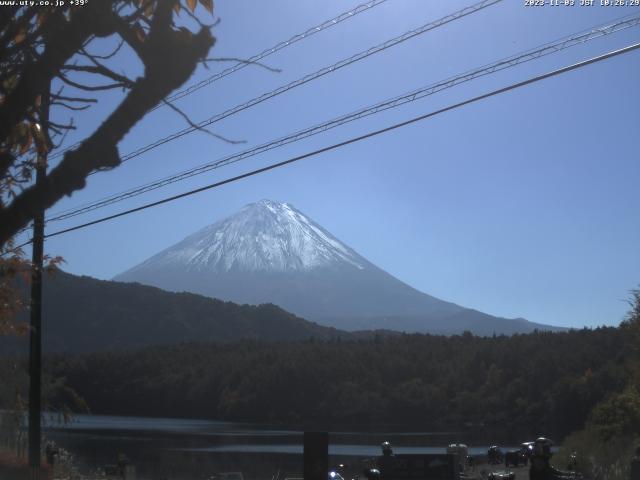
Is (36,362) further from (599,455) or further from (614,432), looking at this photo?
(614,432)

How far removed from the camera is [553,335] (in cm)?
9275

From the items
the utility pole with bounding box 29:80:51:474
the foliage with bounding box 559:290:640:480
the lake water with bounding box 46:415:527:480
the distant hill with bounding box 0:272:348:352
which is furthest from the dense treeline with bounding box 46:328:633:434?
the utility pole with bounding box 29:80:51:474

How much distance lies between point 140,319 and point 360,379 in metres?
45.2

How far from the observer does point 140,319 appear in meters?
129

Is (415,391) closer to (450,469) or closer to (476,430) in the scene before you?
(476,430)

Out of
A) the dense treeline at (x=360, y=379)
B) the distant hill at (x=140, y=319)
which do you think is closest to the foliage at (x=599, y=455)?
the dense treeline at (x=360, y=379)

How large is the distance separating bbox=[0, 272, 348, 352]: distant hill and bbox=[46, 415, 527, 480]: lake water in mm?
31147

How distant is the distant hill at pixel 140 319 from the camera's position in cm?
11350

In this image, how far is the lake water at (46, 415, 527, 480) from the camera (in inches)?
1634

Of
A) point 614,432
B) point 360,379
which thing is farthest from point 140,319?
point 614,432

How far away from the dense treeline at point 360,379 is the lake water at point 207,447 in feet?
24.6

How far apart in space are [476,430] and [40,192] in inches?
3020

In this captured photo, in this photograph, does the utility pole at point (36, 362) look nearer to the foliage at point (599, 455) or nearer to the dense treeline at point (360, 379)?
the foliage at point (599, 455)

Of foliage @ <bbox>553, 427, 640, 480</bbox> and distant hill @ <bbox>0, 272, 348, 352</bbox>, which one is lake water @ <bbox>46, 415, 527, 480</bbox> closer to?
foliage @ <bbox>553, 427, 640, 480</bbox>
